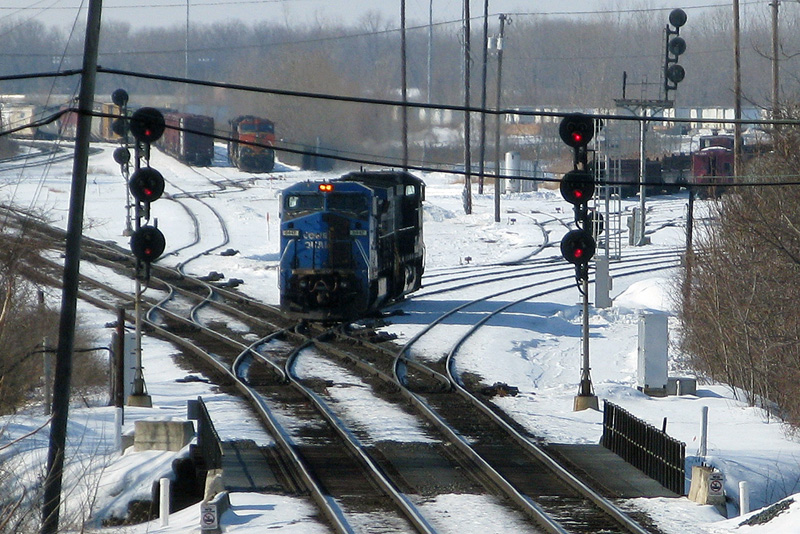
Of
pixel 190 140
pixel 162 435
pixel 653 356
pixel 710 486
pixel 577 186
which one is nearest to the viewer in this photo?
pixel 710 486

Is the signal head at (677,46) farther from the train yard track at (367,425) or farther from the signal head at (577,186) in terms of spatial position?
the signal head at (577,186)

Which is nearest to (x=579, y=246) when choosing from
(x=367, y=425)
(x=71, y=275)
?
(x=367, y=425)

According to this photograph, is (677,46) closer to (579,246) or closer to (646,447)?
(579,246)

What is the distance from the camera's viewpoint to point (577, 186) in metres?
17.1

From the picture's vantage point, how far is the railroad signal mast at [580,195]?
16.6 meters

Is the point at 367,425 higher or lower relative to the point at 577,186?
lower

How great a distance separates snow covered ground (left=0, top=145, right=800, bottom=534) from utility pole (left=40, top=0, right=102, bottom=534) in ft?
0.91

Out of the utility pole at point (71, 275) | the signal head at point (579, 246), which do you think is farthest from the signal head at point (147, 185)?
the signal head at point (579, 246)

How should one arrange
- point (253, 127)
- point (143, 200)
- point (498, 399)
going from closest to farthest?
point (143, 200), point (498, 399), point (253, 127)

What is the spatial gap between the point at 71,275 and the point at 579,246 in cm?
900

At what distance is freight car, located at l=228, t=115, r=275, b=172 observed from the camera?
68.6m

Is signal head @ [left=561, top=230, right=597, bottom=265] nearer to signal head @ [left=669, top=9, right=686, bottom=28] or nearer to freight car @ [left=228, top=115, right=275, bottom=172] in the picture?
signal head @ [left=669, top=9, right=686, bottom=28]

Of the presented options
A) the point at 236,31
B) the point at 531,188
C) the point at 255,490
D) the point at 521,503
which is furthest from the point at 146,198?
the point at 236,31

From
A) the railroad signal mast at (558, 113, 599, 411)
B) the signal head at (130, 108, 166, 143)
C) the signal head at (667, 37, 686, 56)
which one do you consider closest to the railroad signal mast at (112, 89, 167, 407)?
the signal head at (130, 108, 166, 143)
